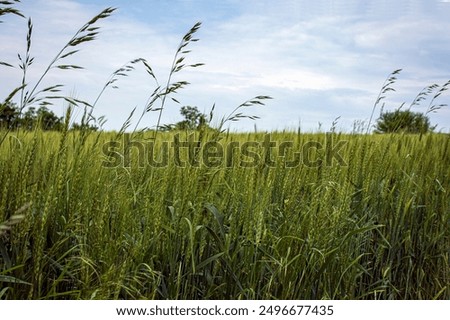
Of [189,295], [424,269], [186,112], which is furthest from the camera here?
[424,269]

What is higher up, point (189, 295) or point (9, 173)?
point (9, 173)

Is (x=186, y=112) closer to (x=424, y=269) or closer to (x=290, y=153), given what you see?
(x=290, y=153)

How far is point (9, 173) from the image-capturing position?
171 cm

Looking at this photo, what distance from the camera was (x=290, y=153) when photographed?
2830 millimetres

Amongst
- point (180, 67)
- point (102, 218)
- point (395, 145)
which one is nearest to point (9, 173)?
point (102, 218)

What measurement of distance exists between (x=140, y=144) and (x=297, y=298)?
112 cm

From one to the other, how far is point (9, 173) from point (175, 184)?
2.35ft

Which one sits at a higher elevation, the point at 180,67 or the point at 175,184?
the point at 180,67
